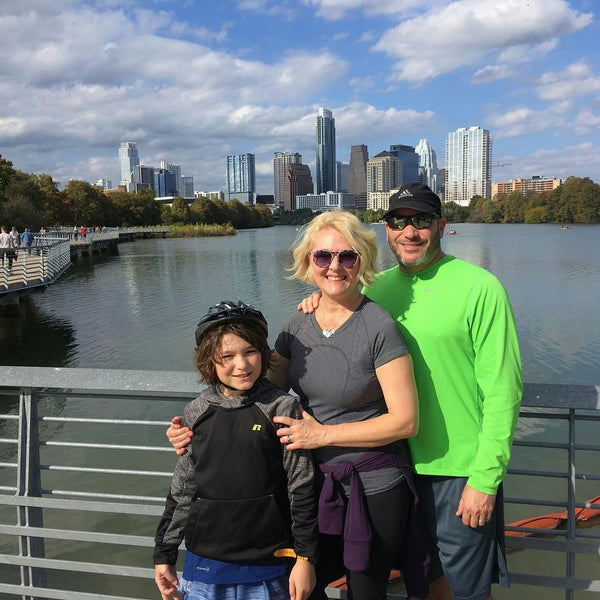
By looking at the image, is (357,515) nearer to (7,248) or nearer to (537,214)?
(7,248)

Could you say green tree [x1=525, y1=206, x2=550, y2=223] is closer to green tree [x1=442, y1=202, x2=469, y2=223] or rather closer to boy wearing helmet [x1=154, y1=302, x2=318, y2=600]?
green tree [x1=442, y1=202, x2=469, y2=223]

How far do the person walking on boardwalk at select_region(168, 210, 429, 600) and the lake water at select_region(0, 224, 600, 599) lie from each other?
4.31 m

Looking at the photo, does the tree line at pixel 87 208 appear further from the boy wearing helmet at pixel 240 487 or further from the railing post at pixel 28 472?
the boy wearing helmet at pixel 240 487

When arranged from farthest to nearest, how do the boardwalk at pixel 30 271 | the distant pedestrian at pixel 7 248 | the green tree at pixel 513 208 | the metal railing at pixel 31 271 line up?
the green tree at pixel 513 208
the distant pedestrian at pixel 7 248
the boardwalk at pixel 30 271
the metal railing at pixel 31 271

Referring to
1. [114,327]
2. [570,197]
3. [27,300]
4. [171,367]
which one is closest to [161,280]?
[27,300]

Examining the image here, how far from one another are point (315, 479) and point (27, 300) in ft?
90.0

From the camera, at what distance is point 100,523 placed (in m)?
7.39

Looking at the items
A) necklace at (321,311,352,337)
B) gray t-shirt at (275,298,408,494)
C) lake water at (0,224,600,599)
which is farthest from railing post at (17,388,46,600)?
lake water at (0,224,600,599)

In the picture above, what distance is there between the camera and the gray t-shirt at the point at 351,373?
1950 millimetres

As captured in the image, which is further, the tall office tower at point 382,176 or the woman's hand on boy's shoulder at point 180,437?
the tall office tower at point 382,176

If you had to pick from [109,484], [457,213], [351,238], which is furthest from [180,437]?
[457,213]

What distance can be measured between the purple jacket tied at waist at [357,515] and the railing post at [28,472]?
147cm

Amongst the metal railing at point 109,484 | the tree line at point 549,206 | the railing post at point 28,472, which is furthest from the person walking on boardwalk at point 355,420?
the tree line at point 549,206

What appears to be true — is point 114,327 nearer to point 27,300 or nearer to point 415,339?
point 27,300
